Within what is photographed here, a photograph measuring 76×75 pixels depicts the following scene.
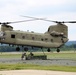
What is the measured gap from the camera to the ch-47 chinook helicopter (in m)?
67.2

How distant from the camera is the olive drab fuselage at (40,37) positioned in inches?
2645

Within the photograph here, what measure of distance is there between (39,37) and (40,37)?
0.89 ft

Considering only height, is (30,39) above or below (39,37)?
below

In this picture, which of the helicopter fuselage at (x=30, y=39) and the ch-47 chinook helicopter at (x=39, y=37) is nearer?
the helicopter fuselage at (x=30, y=39)

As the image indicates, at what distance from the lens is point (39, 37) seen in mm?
70875

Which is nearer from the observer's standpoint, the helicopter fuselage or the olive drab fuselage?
the helicopter fuselage

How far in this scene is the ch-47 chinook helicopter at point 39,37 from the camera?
220ft

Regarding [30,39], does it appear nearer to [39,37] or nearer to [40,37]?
A: [39,37]

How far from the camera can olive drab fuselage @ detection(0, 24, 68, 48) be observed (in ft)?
220

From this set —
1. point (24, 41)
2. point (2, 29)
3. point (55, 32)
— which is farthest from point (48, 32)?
point (2, 29)

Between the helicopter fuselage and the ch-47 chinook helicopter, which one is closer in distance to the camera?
the helicopter fuselage

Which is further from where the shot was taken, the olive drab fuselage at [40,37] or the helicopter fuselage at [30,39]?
the olive drab fuselage at [40,37]

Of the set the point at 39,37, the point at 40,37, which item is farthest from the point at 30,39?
the point at 40,37

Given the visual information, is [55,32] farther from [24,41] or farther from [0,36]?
[0,36]
